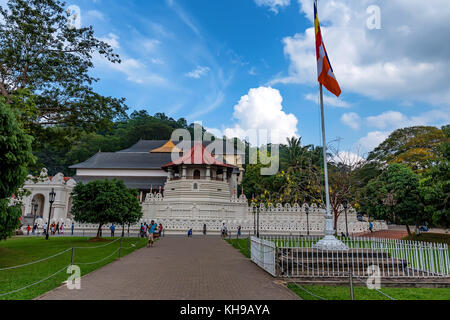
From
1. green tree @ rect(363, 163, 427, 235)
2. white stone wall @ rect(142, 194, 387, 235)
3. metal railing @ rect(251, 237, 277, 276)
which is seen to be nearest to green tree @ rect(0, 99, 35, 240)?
metal railing @ rect(251, 237, 277, 276)

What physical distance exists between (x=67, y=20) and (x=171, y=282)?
13822 mm

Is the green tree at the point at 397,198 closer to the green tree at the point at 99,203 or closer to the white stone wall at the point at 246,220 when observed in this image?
the white stone wall at the point at 246,220

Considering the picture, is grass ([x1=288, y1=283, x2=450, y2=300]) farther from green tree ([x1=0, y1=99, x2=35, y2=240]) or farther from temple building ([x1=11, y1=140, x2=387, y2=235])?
temple building ([x1=11, y1=140, x2=387, y2=235])

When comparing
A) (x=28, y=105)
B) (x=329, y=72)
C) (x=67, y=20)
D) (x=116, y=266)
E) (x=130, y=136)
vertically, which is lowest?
(x=116, y=266)

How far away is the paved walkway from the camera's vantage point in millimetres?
5863

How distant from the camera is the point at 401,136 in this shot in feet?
147

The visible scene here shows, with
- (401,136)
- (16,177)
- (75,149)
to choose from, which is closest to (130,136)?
(75,149)

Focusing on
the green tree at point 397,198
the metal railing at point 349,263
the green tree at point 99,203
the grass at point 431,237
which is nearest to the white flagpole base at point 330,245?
the metal railing at point 349,263

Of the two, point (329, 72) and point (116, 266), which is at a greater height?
point (329, 72)

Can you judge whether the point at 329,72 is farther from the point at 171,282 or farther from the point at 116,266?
the point at 116,266

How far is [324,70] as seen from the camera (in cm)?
971

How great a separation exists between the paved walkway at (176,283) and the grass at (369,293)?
0.51 metres

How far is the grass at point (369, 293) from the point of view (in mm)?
6098

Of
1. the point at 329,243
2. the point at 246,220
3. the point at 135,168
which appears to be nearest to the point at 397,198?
the point at 246,220
